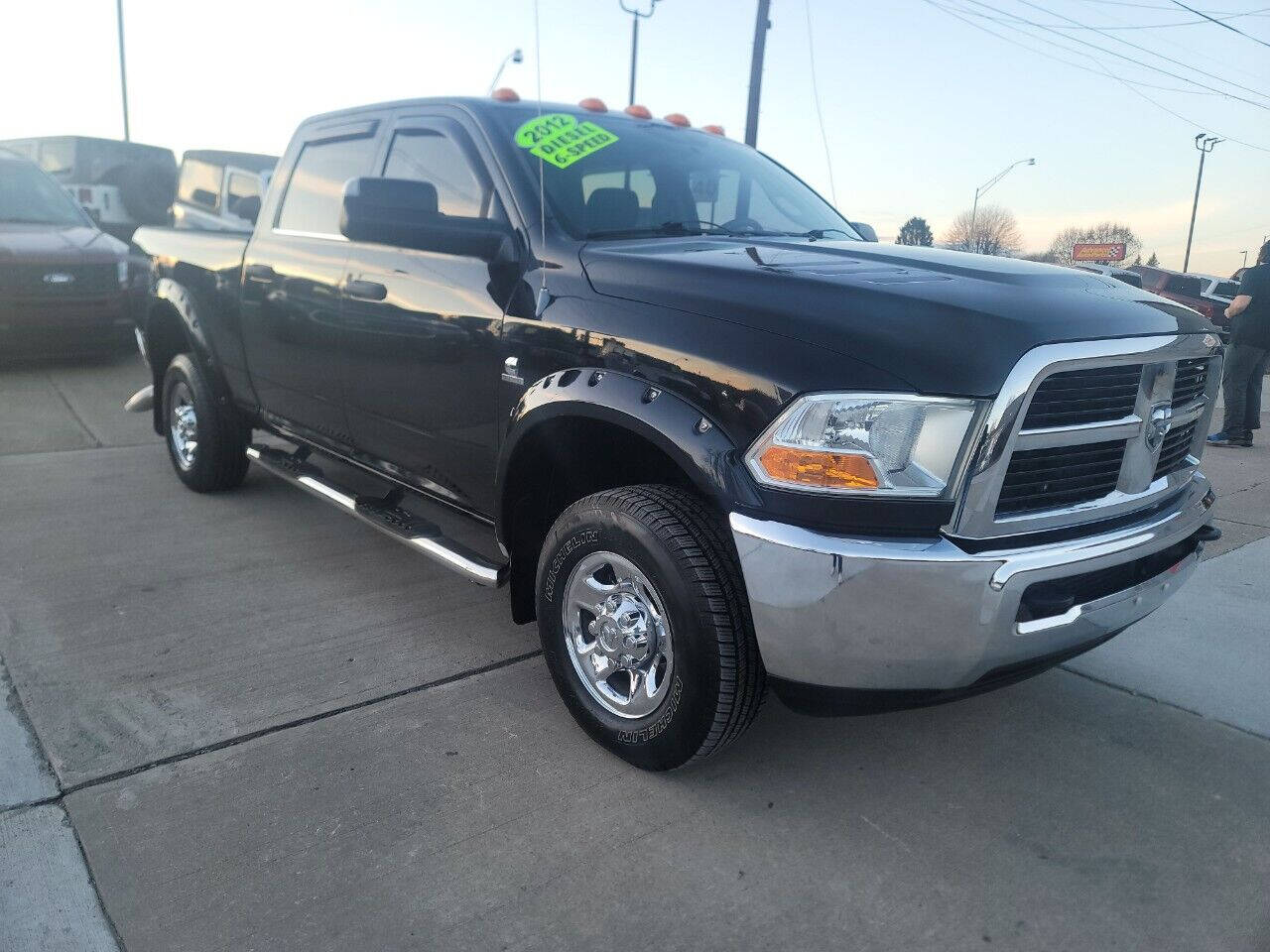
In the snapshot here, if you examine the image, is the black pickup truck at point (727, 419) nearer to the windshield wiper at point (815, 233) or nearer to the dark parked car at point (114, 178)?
the windshield wiper at point (815, 233)

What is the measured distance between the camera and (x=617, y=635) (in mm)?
2654

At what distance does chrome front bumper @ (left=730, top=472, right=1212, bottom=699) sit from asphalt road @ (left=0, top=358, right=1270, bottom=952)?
0.52m

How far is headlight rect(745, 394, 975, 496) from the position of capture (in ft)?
7.02

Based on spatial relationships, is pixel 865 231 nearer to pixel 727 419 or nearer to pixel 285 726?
pixel 727 419

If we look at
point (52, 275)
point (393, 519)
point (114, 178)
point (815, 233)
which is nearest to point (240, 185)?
Result: point (114, 178)

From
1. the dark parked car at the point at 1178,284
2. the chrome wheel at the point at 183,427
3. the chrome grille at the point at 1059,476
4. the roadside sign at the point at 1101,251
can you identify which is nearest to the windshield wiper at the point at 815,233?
the chrome grille at the point at 1059,476

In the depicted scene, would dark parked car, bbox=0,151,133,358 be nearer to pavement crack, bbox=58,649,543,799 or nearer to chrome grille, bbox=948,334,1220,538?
pavement crack, bbox=58,649,543,799

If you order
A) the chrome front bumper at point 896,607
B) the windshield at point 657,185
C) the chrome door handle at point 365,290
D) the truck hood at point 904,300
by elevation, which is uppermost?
the windshield at point 657,185

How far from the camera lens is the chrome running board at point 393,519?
316 cm

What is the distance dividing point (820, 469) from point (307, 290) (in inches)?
103

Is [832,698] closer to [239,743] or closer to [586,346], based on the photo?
[586,346]

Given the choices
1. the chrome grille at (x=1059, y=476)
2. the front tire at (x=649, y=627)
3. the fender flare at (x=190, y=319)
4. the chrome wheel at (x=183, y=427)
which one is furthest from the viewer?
the chrome wheel at (x=183, y=427)

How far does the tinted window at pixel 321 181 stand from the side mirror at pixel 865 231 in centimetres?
201

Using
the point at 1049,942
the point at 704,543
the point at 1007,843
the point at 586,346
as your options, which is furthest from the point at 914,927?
the point at 586,346
